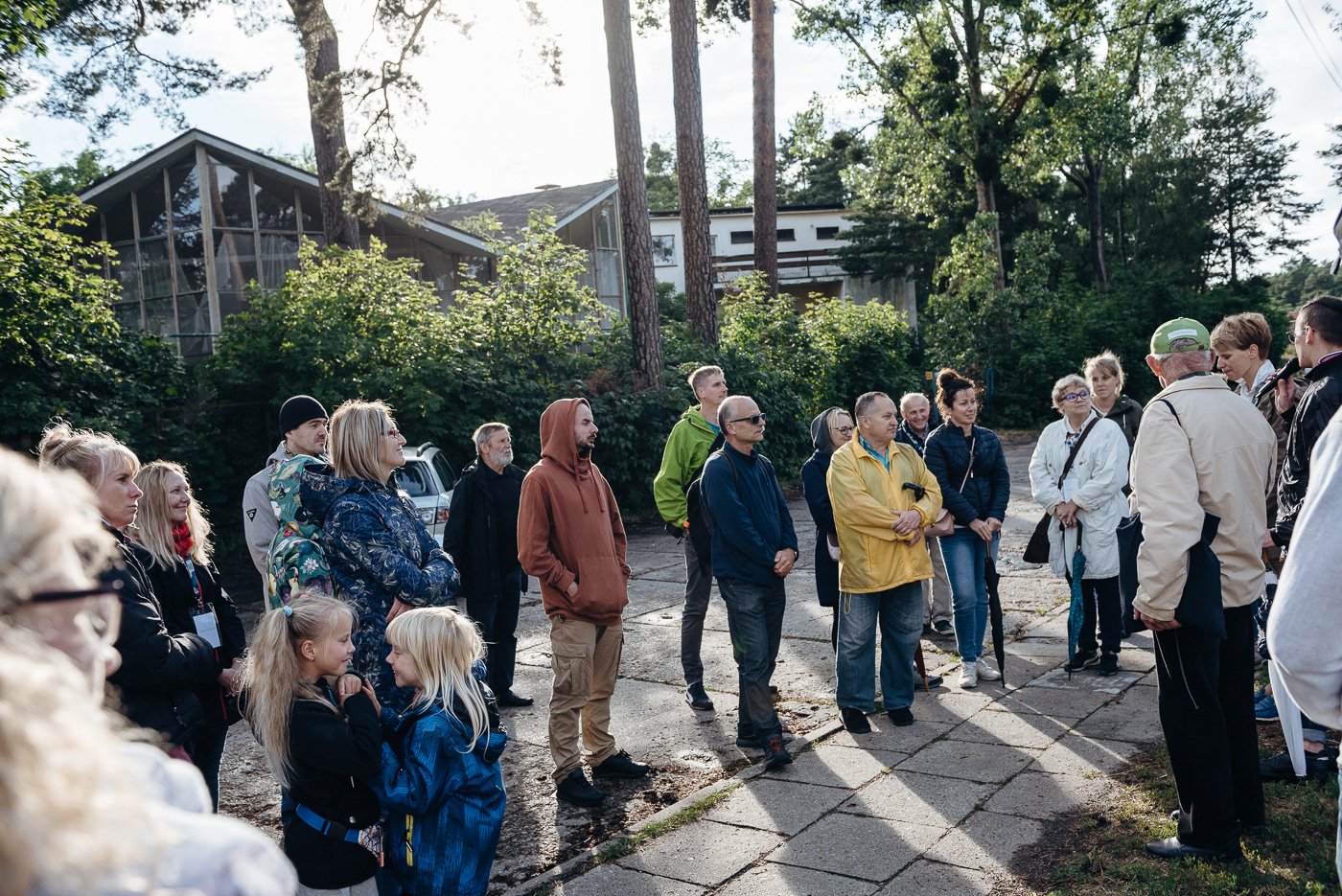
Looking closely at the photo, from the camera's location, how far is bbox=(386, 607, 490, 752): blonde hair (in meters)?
3.56

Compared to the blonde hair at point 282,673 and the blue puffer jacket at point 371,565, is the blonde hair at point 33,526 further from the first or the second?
the blue puffer jacket at point 371,565

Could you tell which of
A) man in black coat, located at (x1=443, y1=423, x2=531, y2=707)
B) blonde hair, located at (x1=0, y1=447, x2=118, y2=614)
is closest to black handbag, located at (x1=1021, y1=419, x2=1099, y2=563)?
man in black coat, located at (x1=443, y1=423, x2=531, y2=707)

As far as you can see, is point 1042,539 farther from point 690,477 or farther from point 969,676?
point 690,477

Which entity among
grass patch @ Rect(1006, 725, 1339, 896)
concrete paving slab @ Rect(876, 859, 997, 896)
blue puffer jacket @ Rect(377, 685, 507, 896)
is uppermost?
blue puffer jacket @ Rect(377, 685, 507, 896)

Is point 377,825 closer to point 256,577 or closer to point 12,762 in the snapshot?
point 12,762

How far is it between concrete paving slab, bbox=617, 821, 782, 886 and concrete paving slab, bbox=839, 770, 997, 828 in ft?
1.84

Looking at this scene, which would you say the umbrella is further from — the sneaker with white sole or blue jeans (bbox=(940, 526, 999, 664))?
the sneaker with white sole

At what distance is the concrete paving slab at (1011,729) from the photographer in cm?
582

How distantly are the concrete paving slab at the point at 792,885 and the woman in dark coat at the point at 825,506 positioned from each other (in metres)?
2.71

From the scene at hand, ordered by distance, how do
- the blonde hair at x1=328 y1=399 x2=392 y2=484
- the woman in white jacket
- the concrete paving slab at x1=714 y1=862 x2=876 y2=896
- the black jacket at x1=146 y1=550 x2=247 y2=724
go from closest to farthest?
the black jacket at x1=146 y1=550 x2=247 y2=724, the concrete paving slab at x1=714 y1=862 x2=876 y2=896, the blonde hair at x1=328 y1=399 x2=392 y2=484, the woman in white jacket

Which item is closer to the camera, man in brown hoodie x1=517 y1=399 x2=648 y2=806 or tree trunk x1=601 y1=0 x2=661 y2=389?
man in brown hoodie x1=517 y1=399 x2=648 y2=806

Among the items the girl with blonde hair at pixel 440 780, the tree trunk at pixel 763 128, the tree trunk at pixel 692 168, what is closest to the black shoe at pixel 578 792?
the girl with blonde hair at pixel 440 780

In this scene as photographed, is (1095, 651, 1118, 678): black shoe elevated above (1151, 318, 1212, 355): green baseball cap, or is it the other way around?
(1151, 318, 1212, 355): green baseball cap

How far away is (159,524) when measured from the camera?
3.97 m
